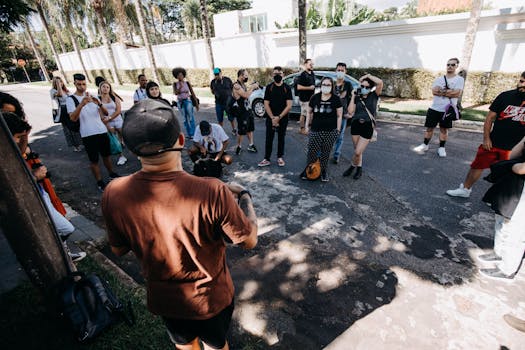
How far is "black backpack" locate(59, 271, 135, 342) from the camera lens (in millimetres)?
2031

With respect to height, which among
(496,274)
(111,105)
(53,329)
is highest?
(111,105)

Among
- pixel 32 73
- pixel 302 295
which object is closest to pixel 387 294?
pixel 302 295

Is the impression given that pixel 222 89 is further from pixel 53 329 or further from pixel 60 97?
pixel 53 329

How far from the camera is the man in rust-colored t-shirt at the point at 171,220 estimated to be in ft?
4.04

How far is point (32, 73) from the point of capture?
141ft

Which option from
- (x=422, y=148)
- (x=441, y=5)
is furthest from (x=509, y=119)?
(x=441, y=5)

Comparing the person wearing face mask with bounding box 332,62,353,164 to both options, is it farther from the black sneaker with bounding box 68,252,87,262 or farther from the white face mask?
the black sneaker with bounding box 68,252,87,262

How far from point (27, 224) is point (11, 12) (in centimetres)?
419

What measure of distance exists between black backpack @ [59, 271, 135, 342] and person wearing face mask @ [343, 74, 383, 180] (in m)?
4.36

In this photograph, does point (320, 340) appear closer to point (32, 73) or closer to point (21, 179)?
point (21, 179)

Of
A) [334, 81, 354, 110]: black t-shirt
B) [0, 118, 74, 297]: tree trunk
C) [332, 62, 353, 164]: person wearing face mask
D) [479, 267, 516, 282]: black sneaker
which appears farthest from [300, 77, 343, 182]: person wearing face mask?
[0, 118, 74, 297]: tree trunk

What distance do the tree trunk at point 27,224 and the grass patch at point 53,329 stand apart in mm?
353

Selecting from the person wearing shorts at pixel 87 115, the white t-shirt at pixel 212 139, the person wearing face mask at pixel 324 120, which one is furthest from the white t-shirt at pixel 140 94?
the person wearing face mask at pixel 324 120

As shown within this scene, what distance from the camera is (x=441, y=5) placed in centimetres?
2634
